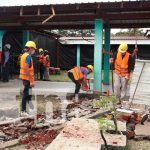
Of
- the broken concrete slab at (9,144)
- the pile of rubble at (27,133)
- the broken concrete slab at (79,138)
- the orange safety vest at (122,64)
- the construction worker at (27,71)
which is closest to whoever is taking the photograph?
the broken concrete slab at (79,138)

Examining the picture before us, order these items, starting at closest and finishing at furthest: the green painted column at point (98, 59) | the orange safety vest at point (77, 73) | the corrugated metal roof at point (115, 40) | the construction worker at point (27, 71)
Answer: the construction worker at point (27, 71)
the orange safety vest at point (77, 73)
the green painted column at point (98, 59)
the corrugated metal roof at point (115, 40)

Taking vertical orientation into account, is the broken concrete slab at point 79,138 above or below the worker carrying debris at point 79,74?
below

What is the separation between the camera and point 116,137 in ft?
21.3

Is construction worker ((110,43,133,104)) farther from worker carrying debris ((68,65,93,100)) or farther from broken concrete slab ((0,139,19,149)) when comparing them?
broken concrete slab ((0,139,19,149))

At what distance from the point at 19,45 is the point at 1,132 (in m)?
17.3

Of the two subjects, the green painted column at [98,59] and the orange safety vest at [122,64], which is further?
the green painted column at [98,59]

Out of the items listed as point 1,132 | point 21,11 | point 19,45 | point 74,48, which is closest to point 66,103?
point 1,132

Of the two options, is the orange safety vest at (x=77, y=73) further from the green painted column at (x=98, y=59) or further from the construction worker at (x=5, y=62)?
the construction worker at (x=5, y=62)

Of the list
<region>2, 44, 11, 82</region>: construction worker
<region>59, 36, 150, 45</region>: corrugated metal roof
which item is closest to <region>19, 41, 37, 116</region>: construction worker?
<region>2, 44, 11, 82</region>: construction worker

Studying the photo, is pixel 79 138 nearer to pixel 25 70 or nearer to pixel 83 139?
pixel 83 139

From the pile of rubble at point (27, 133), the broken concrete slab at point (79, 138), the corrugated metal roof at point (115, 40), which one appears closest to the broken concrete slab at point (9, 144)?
the pile of rubble at point (27, 133)

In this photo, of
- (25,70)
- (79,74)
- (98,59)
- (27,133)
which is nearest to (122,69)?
(79,74)

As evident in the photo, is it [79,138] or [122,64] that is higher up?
[122,64]

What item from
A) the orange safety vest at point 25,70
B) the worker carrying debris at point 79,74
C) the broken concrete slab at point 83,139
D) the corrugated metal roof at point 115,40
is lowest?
the broken concrete slab at point 83,139
